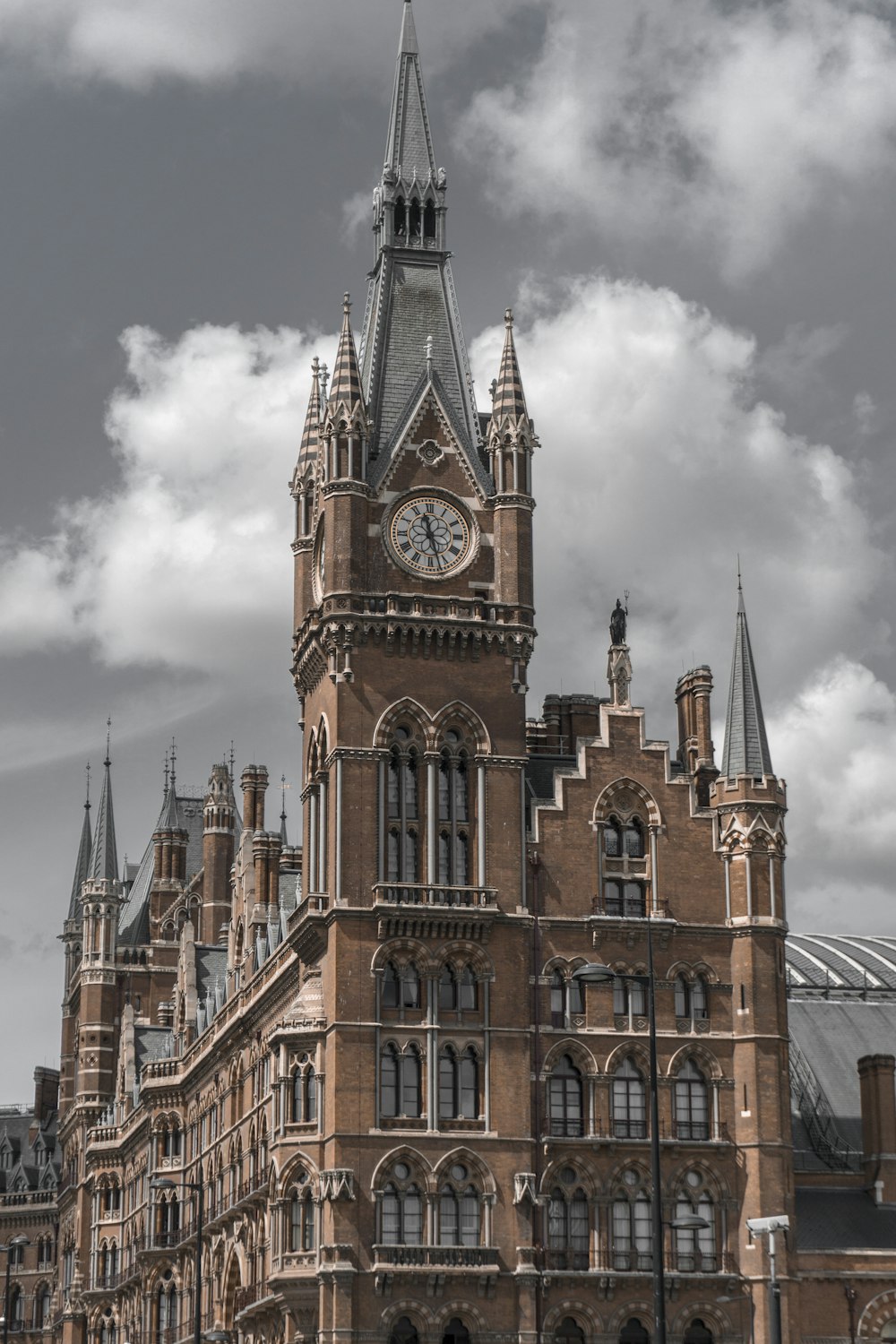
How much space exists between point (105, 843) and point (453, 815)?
247 feet

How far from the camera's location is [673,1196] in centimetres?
9231

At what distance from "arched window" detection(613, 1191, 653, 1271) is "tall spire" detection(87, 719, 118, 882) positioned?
74559mm

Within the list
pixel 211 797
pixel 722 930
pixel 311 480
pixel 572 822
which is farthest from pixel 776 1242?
pixel 211 797

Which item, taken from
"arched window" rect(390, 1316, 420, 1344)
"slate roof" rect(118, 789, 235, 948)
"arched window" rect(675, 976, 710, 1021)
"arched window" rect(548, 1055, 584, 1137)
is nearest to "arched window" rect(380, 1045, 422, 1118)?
"arched window" rect(548, 1055, 584, 1137)

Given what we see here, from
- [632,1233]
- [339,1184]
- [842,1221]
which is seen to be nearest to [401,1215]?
[339,1184]

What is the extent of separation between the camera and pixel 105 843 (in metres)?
165

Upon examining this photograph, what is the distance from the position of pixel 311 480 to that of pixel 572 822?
19.6 meters

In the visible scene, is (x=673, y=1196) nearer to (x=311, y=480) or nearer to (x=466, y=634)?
(x=466, y=634)

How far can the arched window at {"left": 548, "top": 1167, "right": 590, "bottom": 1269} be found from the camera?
91.2 meters

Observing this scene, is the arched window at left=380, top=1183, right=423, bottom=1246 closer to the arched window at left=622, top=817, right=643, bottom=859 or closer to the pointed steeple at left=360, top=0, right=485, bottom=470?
the arched window at left=622, top=817, right=643, bottom=859

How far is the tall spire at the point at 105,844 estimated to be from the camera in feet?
531

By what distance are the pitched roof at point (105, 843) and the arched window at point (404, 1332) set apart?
248 ft

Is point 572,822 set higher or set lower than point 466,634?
lower

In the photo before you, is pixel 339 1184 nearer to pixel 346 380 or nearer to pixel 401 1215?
pixel 401 1215
